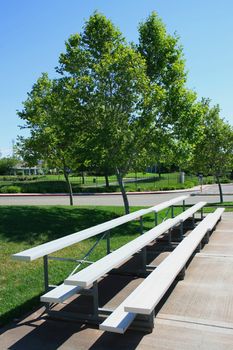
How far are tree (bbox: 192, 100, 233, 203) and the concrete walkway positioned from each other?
14962 mm

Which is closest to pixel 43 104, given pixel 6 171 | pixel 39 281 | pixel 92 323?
pixel 39 281

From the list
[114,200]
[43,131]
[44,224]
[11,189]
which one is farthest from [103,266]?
[11,189]

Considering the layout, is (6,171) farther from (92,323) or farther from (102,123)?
(92,323)

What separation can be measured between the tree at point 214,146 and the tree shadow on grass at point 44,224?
8.84m

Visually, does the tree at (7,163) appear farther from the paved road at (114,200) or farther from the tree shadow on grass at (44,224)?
the tree shadow on grass at (44,224)

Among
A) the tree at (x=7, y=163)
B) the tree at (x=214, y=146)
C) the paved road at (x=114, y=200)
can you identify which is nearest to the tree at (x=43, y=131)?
the paved road at (x=114, y=200)

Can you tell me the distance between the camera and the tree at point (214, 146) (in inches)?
780

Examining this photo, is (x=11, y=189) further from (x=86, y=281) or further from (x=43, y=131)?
(x=86, y=281)

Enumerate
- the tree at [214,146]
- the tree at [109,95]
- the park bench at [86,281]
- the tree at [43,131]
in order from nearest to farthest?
the park bench at [86,281] < the tree at [109,95] < the tree at [43,131] < the tree at [214,146]

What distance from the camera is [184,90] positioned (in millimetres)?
12484

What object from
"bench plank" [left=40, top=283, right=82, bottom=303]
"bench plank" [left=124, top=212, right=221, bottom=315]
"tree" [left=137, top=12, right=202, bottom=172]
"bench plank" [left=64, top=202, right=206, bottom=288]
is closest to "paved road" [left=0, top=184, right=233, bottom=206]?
"tree" [left=137, top=12, right=202, bottom=172]

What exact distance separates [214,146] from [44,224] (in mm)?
12572

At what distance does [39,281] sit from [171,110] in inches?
318

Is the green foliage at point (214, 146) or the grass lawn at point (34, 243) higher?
the green foliage at point (214, 146)
